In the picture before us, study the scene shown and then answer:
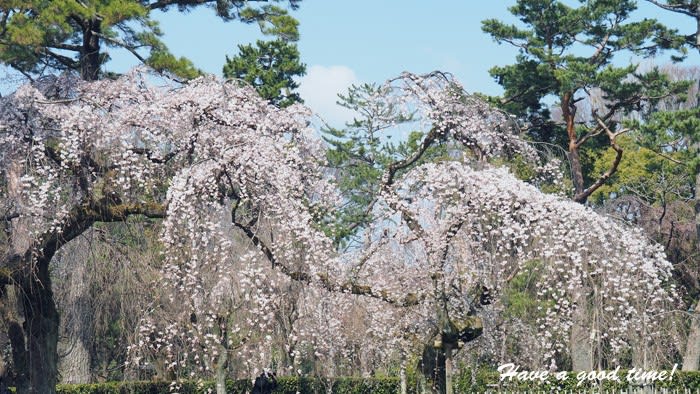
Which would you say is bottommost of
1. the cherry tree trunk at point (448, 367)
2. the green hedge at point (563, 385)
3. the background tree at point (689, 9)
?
the green hedge at point (563, 385)

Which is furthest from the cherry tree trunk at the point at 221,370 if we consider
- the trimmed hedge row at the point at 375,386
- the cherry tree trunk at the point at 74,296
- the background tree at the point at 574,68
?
the background tree at the point at 574,68

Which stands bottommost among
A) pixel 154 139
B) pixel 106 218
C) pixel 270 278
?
pixel 270 278

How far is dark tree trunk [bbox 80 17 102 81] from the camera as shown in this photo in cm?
1102

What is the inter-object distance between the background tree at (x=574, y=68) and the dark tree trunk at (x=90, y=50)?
8.88 meters

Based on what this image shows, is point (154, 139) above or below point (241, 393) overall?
above

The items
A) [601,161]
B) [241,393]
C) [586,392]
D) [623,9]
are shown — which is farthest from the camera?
[601,161]

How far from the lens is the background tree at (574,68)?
656 inches

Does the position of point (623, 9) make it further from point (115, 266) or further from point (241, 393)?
point (115, 266)

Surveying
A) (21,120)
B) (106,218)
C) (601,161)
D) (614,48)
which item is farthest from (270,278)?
(601,161)

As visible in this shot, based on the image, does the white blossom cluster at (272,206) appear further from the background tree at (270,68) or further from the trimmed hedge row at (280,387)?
the background tree at (270,68)

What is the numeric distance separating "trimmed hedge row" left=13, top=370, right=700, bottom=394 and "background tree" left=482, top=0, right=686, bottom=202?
4581 millimetres

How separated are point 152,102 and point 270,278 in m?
2.39

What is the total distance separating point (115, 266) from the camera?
10766 millimetres

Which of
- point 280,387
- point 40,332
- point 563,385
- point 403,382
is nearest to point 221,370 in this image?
point 403,382
